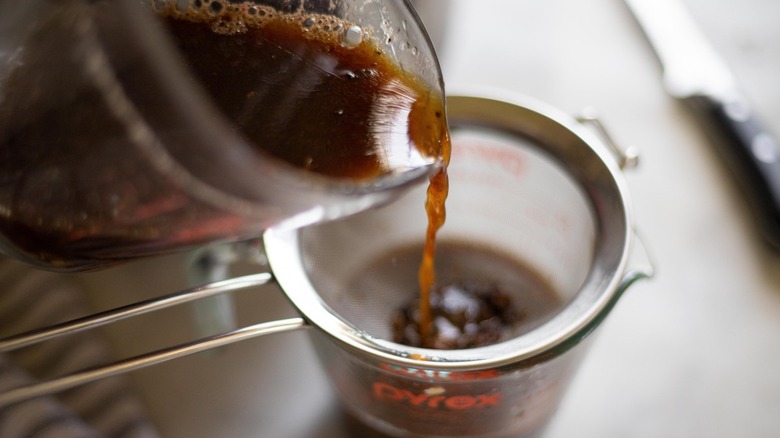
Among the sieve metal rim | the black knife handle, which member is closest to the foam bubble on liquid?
the sieve metal rim

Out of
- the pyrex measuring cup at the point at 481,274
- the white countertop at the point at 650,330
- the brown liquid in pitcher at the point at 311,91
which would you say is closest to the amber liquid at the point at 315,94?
the brown liquid in pitcher at the point at 311,91

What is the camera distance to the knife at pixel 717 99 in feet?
2.77

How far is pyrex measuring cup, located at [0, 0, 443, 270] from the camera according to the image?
1.24ft

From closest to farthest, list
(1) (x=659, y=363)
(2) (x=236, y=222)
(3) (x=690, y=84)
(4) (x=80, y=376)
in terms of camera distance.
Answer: (2) (x=236, y=222), (4) (x=80, y=376), (1) (x=659, y=363), (3) (x=690, y=84)

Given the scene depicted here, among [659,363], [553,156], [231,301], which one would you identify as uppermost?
[553,156]

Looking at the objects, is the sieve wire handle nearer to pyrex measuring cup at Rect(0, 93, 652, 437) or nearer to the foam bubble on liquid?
pyrex measuring cup at Rect(0, 93, 652, 437)

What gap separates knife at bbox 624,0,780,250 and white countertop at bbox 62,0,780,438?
27mm

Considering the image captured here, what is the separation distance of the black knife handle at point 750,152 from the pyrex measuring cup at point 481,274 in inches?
8.7

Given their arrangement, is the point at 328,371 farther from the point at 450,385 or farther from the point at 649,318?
the point at 649,318

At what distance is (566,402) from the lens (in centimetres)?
78

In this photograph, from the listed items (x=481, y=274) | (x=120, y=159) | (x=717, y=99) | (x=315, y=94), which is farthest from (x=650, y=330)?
(x=120, y=159)

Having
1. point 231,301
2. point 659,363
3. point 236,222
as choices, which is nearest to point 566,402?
point 659,363

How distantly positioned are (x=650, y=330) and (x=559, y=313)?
0.85 ft

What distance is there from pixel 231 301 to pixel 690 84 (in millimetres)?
630
